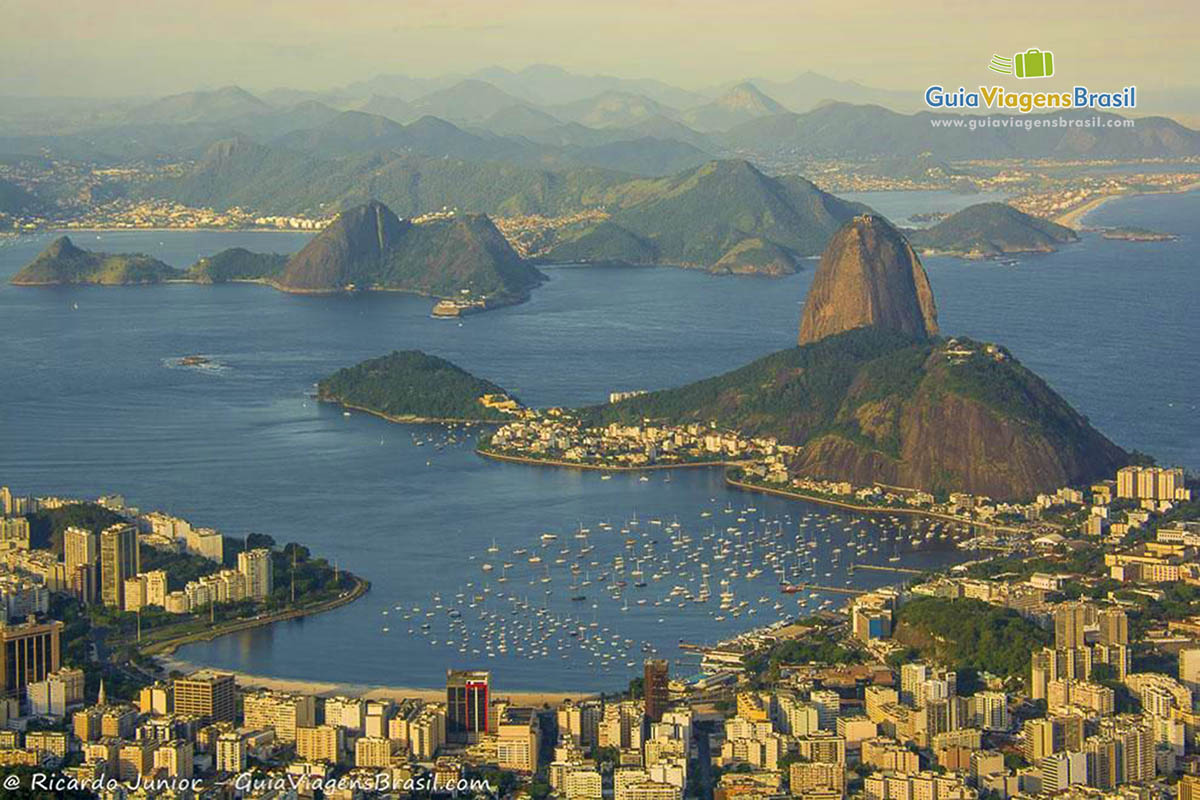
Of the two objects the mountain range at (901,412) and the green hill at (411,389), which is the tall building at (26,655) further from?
the green hill at (411,389)

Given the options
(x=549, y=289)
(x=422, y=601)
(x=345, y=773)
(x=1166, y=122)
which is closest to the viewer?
(x=345, y=773)

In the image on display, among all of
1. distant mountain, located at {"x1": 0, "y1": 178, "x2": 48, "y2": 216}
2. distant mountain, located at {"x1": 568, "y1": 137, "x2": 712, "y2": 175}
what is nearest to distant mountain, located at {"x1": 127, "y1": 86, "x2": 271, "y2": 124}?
distant mountain, located at {"x1": 568, "y1": 137, "x2": 712, "y2": 175}

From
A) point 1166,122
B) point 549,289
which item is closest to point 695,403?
point 549,289

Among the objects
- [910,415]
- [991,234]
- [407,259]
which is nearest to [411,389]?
[910,415]

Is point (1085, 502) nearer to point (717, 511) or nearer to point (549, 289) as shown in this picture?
point (717, 511)

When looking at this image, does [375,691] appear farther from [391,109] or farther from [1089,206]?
[391,109]

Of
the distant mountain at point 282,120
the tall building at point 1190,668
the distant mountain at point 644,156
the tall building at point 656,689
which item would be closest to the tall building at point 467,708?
the tall building at point 656,689
